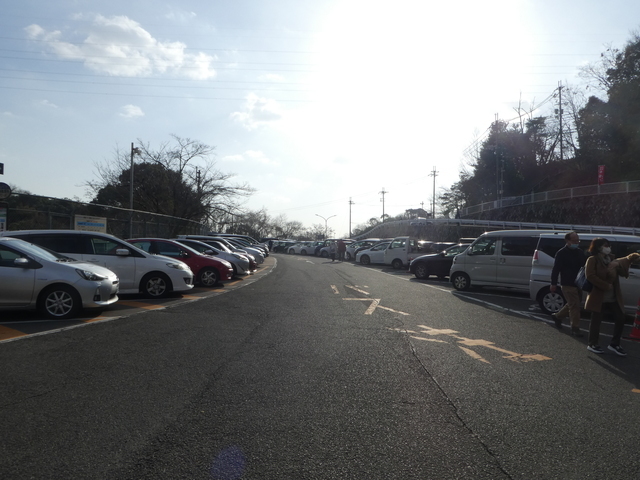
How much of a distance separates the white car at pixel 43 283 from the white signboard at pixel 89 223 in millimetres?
9285

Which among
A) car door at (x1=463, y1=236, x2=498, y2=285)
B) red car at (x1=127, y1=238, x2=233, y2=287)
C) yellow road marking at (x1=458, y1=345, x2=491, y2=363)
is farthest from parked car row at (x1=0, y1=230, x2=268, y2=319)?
car door at (x1=463, y1=236, x2=498, y2=285)

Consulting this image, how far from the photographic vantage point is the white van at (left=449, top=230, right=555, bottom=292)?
14609mm

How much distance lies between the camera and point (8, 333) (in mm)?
7957

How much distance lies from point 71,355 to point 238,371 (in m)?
2.31

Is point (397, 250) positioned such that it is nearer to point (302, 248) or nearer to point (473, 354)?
point (473, 354)

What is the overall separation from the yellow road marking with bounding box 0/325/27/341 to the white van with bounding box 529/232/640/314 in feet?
32.6

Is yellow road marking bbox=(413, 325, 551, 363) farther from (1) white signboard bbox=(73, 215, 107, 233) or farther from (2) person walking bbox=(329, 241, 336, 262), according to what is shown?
(2) person walking bbox=(329, 241, 336, 262)

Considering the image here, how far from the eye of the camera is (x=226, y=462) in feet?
11.5

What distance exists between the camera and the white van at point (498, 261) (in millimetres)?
14609

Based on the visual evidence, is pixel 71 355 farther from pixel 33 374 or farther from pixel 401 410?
pixel 401 410

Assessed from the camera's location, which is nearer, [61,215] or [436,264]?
[61,215]

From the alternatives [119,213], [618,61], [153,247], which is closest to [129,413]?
[153,247]

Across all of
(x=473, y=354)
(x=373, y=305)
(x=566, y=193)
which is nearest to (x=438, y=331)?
(x=473, y=354)

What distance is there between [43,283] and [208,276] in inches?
304
